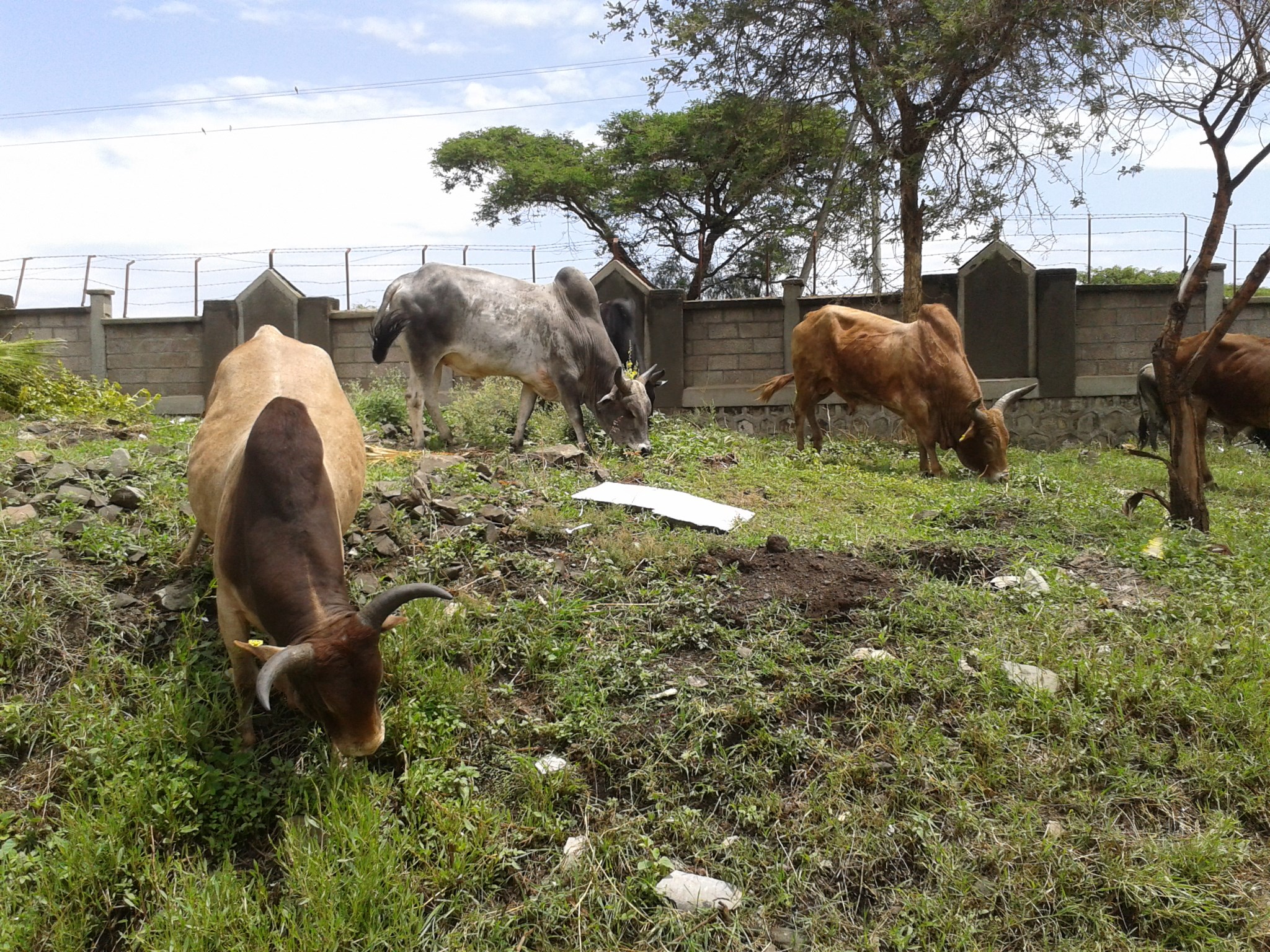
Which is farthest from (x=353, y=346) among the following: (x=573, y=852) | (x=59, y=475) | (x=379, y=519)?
(x=573, y=852)

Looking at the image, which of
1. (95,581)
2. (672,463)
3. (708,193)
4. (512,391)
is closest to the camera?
(95,581)

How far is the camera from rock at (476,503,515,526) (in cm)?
598

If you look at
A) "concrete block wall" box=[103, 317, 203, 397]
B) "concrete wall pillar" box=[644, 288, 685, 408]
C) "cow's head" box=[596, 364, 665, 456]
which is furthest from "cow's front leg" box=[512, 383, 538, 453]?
"concrete block wall" box=[103, 317, 203, 397]

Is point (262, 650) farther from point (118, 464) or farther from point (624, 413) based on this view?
point (624, 413)

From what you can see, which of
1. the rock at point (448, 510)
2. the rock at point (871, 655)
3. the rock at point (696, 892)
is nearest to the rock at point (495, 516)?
the rock at point (448, 510)

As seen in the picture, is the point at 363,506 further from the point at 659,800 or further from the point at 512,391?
the point at 512,391

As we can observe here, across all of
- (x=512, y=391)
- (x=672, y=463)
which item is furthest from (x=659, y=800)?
(x=512, y=391)

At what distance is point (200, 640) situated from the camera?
186 inches

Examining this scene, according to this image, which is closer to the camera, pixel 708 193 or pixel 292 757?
pixel 292 757

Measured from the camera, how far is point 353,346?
49.9ft

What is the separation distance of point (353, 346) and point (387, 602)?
1226 cm

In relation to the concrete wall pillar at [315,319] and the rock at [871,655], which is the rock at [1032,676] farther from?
the concrete wall pillar at [315,319]

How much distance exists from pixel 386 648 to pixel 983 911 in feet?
8.61

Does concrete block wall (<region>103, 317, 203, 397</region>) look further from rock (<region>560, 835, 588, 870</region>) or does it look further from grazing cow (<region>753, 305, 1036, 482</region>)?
rock (<region>560, 835, 588, 870</region>)
